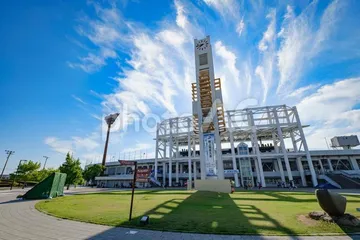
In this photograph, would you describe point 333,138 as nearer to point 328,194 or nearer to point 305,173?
point 305,173

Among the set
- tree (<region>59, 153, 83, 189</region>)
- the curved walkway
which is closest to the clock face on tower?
the curved walkway

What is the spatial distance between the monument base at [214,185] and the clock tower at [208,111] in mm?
1323

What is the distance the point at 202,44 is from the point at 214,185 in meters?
24.9

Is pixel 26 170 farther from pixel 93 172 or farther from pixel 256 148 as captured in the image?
pixel 256 148

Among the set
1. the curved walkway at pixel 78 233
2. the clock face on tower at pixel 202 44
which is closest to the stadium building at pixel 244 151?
the clock face on tower at pixel 202 44

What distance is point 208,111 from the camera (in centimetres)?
2820

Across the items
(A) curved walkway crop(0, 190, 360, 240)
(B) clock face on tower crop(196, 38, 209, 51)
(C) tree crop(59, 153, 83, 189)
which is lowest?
(A) curved walkway crop(0, 190, 360, 240)

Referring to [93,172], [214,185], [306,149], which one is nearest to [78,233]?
[214,185]

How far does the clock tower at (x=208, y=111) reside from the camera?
24147 millimetres

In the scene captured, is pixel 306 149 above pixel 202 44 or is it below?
below

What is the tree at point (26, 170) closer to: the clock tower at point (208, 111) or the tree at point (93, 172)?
the tree at point (93, 172)

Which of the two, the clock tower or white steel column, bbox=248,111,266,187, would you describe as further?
white steel column, bbox=248,111,266,187

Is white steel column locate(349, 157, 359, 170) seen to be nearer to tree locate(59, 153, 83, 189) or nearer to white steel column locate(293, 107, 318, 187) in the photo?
white steel column locate(293, 107, 318, 187)

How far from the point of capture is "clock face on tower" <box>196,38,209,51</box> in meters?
30.1
